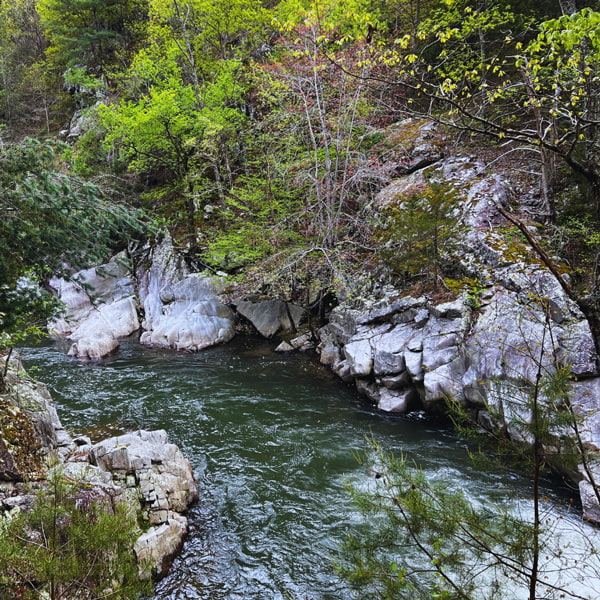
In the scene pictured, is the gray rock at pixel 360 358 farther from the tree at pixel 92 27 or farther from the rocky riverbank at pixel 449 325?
the tree at pixel 92 27

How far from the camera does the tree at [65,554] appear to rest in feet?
8.66

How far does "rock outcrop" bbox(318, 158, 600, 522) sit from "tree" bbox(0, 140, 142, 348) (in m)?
6.70

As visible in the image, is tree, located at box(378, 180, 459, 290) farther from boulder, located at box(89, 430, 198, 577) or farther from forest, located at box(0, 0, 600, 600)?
boulder, located at box(89, 430, 198, 577)

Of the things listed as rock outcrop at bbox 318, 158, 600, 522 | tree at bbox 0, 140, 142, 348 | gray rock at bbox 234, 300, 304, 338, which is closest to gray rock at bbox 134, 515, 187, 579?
tree at bbox 0, 140, 142, 348

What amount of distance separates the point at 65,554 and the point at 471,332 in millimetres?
8023

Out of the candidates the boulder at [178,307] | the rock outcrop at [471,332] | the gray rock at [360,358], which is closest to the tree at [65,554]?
the rock outcrop at [471,332]

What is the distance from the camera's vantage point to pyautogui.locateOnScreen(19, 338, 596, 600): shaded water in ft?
16.4

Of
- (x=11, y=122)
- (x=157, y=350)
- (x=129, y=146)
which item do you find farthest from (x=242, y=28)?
(x=11, y=122)

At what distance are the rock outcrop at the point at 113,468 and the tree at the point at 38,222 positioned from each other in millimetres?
1386

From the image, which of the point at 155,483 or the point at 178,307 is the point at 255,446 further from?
the point at 178,307

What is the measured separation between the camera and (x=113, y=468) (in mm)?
5910

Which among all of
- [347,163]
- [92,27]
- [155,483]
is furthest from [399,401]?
[92,27]

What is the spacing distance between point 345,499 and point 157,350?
10881mm

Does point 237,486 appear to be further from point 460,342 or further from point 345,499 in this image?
point 460,342
